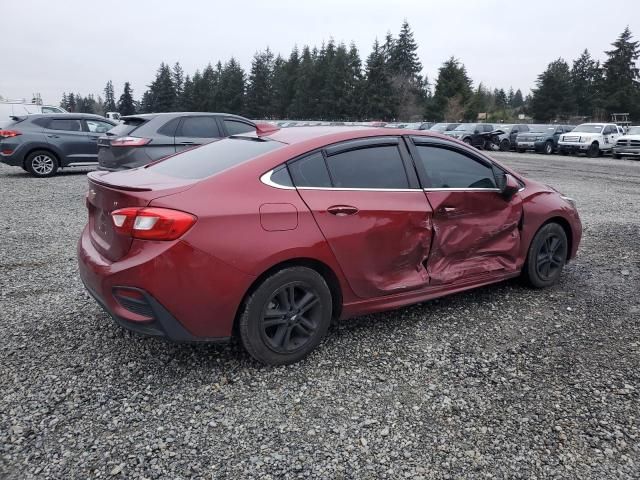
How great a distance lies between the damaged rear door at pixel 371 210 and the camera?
3336mm

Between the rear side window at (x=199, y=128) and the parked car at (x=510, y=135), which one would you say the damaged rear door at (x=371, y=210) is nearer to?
the rear side window at (x=199, y=128)

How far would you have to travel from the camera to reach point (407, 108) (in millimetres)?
64062

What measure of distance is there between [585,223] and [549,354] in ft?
16.6

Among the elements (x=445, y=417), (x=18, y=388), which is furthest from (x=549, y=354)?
(x=18, y=388)

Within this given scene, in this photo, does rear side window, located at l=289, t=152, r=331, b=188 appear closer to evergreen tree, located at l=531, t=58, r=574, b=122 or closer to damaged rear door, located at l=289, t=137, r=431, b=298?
damaged rear door, located at l=289, t=137, r=431, b=298

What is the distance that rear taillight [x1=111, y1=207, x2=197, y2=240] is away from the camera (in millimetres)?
2852

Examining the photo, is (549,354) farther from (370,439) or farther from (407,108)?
(407,108)

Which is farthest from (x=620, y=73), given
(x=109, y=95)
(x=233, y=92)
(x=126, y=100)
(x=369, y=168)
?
(x=109, y=95)

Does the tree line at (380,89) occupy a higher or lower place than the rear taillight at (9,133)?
higher

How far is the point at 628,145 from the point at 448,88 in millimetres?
38635

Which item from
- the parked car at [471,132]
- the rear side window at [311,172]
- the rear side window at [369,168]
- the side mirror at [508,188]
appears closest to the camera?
the rear side window at [311,172]

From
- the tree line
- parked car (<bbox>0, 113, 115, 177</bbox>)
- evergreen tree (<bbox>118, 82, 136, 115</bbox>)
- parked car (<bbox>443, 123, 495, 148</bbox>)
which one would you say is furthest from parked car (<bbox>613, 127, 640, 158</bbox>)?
evergreen tree (<bbox>118, 82, 136, 115</bbox>)

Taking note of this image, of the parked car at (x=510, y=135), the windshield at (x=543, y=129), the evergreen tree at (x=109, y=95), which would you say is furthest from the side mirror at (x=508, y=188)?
the evergreen tree at (x=109, y=95)

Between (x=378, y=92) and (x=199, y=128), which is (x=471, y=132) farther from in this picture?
(x=378, y=92)
